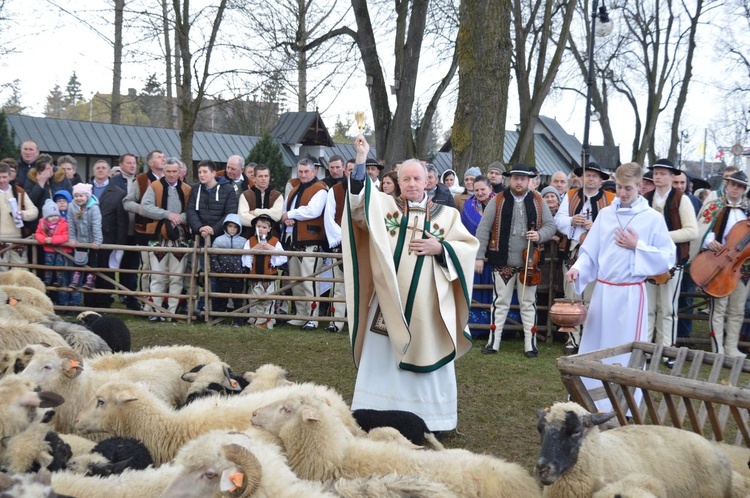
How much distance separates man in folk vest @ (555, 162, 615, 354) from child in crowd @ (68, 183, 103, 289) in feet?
21.5

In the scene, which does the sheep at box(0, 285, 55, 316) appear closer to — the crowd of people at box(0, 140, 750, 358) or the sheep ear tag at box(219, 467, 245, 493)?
the crowd of people at box(0, 140, 750, 358)

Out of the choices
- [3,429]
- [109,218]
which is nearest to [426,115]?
[109,218]

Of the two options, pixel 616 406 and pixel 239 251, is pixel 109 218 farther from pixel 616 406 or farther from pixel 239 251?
pixel 616 406

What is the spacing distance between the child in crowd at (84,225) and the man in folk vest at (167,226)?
2.40 ft

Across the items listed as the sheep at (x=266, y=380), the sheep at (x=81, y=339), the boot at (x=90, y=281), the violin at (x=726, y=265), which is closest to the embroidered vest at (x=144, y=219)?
the boot at (x=90, y=281)

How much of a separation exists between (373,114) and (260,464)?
14.7 m

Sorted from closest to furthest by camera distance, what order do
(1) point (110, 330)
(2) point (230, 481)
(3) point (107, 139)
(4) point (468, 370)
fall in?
(2) point (230, 481)
(1) point (110, 330)
(4) point (468, 370)
(3) point (107, 139)

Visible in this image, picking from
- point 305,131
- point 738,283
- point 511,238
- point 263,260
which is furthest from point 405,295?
point 305,131

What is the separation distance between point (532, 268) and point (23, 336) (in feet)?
19.5

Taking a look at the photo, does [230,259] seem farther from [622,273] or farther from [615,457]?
[615,457]

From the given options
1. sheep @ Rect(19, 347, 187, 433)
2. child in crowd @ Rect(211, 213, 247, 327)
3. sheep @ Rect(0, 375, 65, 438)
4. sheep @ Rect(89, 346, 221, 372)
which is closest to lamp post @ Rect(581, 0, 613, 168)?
child in crowd @ Rect(211, 213, 247, 327)

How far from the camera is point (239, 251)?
10.2 meters

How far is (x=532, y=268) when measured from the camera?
945 cm

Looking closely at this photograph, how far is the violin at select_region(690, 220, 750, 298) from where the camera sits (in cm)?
876
